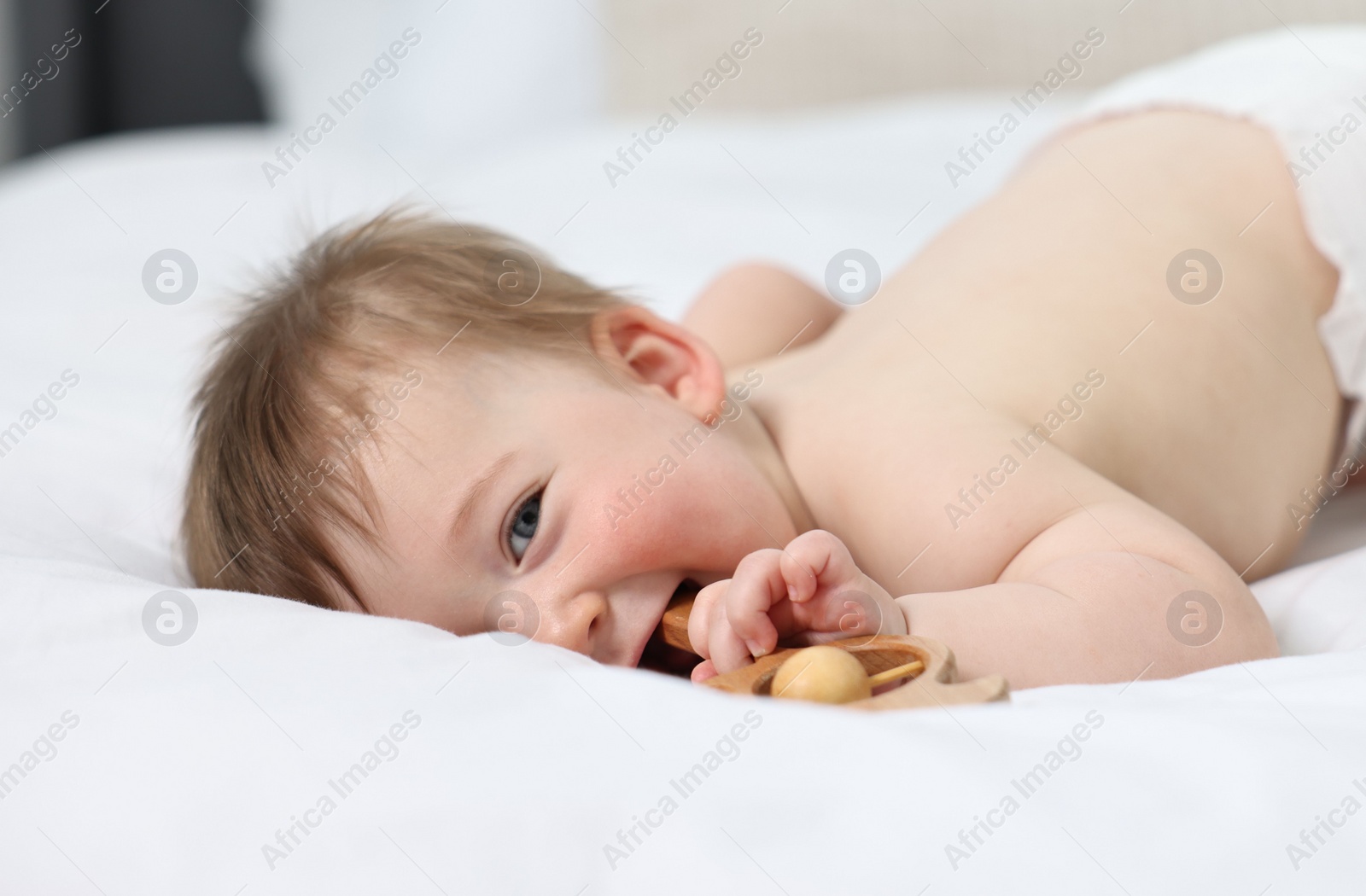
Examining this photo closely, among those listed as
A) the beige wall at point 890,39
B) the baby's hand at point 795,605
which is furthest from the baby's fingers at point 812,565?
the beige wall at point 890,39

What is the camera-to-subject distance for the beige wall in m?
2.59

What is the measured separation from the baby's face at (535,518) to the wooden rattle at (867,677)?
163 millimetres

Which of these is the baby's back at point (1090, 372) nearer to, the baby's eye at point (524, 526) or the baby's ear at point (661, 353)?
the baby's ear at point (661, 353)

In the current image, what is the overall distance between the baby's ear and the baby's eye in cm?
21

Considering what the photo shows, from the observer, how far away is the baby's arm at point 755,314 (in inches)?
56.7

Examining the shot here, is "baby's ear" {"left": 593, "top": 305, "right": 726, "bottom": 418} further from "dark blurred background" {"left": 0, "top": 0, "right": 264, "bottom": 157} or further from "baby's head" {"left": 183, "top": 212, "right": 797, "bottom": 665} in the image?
"dark blurred background" {"left": 0, "top": 0, "right": 264, "bottom": 157}

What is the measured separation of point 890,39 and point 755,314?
5.41 feet

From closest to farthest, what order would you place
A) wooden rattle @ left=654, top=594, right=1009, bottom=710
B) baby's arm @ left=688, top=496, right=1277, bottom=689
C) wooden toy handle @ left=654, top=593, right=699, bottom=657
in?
wooden rattle @ left=654, top=594, right=1009, bottom=710
baby's arm @ left=688, top=496, right=1277, bottom=689
wooden toy handle @ left=654, top=593, right=699, bottom=657

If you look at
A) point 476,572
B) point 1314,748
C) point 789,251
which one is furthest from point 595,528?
point 789,251

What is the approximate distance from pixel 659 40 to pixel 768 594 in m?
2.55

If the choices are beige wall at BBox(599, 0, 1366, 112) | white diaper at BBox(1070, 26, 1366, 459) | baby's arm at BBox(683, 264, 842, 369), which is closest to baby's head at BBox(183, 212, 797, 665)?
baby's arm at BBox(683, 264, 842, 369)

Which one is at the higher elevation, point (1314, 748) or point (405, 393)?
point (405, 393)

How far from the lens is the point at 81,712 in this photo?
2.05ft

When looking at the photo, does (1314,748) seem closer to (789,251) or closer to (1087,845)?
(1087,845)
